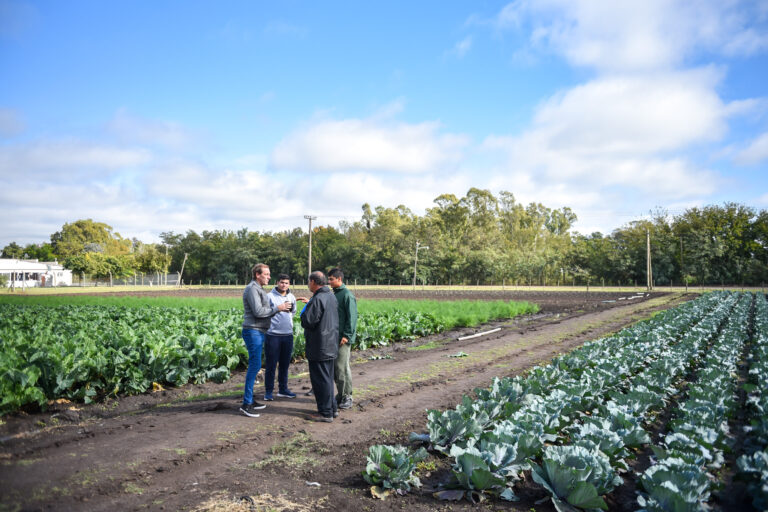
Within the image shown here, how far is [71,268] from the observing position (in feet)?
226

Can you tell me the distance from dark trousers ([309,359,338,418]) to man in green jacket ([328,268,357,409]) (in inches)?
17.9

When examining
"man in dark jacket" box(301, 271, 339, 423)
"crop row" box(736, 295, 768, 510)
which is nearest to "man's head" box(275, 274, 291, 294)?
"man in dark jacket" box(301, 271, 339, 423)

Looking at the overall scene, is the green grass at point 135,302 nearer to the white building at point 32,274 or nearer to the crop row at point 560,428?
the crop row at point 560,428

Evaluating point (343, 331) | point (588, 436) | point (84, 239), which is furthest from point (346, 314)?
point (84, 239)

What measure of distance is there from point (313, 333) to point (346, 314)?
0.73 meters

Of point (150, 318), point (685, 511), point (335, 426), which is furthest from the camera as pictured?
point (150, 318)

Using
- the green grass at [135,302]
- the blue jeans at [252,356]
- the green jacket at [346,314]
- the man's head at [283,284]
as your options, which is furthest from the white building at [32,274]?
the green jacket at [346,314]

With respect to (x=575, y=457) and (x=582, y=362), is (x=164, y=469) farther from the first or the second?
(x=582, y=362)

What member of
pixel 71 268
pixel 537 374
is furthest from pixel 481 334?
pixel 71 268

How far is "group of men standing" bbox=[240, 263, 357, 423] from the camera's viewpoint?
6336 mm

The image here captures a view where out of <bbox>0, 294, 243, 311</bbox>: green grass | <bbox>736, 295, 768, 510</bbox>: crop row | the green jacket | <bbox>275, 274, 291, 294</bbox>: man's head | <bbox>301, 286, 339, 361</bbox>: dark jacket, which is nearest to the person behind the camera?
<bbox>736, 295, 768, 510</bbox>: crop row

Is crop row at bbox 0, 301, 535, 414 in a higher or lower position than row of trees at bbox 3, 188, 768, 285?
lower

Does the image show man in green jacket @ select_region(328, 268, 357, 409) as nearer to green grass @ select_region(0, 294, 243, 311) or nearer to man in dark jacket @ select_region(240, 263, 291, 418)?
man in dark jacket @ select_region(240, 263, 291, 418)

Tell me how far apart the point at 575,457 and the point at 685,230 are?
7232 centimetres
